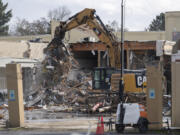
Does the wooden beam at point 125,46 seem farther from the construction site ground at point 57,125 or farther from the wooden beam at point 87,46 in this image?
the construction site ground at point 57,125

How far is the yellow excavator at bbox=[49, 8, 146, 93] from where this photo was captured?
23.7 m

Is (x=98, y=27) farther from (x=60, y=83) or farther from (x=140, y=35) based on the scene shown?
(x=140, y=35)

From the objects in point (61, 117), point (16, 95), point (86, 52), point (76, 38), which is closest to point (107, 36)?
point (61, 117)

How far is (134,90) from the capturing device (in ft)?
77.5

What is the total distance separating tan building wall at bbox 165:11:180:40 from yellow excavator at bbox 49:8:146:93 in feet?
85.5

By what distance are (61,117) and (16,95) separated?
4.71 m

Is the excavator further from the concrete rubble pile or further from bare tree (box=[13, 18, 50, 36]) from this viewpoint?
bare tree (box=[13, 18, 50, 36])

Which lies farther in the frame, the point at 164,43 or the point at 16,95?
the point at 164,43

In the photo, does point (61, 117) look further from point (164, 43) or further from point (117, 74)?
point (164, 43)

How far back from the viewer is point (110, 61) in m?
28.1

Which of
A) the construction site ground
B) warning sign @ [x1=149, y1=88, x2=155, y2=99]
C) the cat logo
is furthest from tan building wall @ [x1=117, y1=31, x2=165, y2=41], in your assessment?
warning sign @ [x1=149, y1=88, x2=155, y2=99]

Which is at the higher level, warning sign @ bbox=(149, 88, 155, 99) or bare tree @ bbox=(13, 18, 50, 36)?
bare tree @ bbox=(13, 18, 50, 36)

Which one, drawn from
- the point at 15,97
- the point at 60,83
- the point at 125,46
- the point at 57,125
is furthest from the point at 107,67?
the point at 125,46

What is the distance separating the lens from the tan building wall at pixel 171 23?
52594 mm
